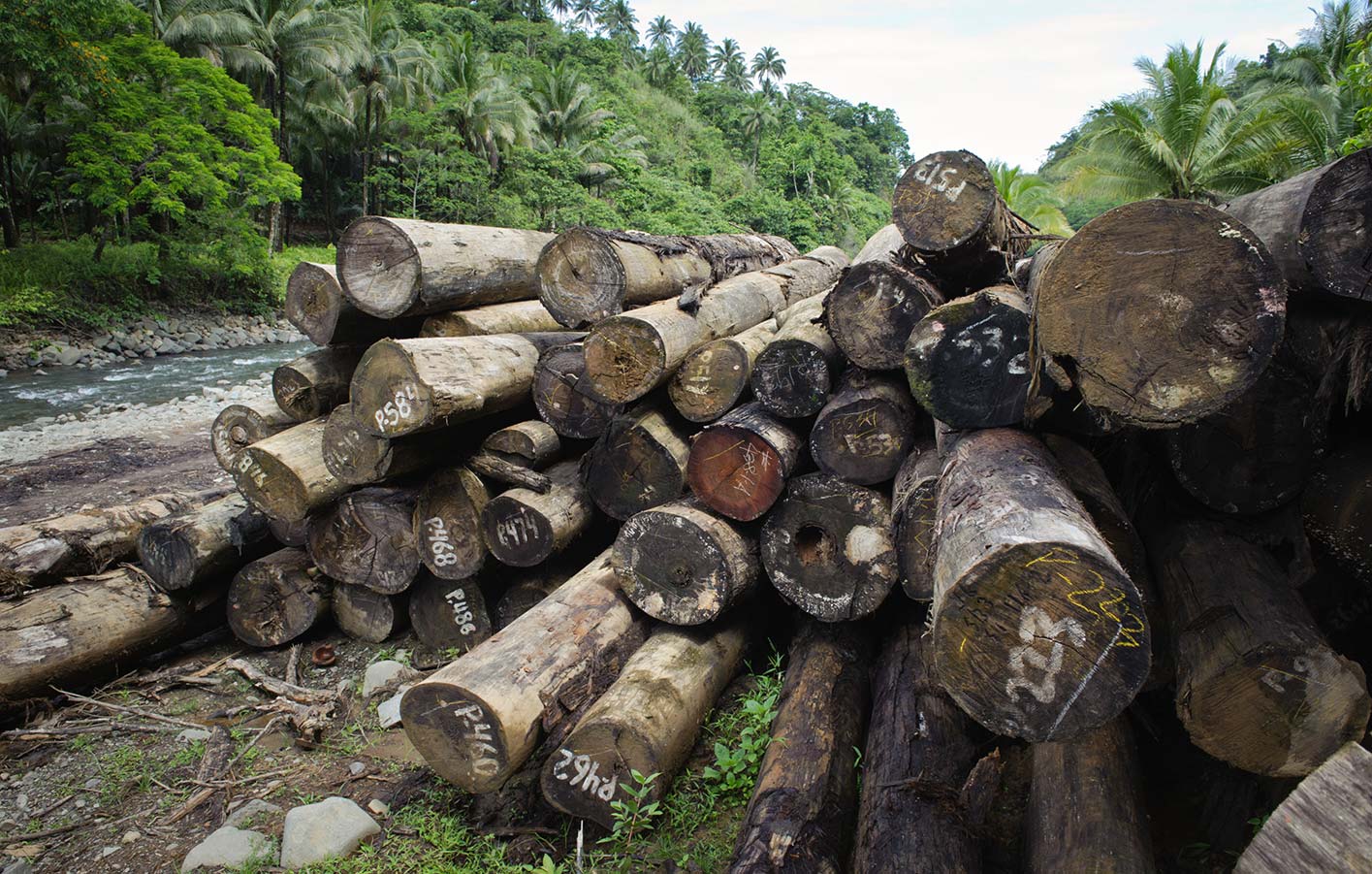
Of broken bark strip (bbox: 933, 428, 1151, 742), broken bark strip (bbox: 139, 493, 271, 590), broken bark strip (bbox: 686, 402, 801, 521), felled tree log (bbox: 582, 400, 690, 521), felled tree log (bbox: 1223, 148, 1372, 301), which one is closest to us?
broken bark strip (bbox: 933, 428, 1151, 742)

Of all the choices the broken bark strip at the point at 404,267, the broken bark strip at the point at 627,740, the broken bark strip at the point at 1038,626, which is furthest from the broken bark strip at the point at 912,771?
the broken bark strip at the point at 404,267

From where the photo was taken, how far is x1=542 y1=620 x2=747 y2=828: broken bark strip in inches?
124

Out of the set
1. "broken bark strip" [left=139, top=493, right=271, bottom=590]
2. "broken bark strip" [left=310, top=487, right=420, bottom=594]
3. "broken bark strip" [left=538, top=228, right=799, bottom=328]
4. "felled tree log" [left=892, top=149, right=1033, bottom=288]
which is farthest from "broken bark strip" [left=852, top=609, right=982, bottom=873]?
"broken bark strip" [left=139, top=493, right=271, bottom=590]

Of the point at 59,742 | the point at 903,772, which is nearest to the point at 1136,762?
the point at 903,772

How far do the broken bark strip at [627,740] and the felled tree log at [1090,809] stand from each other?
1.48 m

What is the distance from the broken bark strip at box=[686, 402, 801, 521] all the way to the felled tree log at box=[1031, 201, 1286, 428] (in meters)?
1.67

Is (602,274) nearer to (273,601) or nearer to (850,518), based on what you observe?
(850,518)

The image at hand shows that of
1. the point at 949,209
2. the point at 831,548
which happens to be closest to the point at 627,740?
the point at 831,548

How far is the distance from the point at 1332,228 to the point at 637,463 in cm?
325

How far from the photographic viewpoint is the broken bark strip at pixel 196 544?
4809 millimetres

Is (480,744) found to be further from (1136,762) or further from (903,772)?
(1136,762)

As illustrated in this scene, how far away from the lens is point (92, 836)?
132 inches

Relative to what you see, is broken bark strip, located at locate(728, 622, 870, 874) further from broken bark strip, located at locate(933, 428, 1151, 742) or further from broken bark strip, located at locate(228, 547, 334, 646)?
broken bark strip, located at locate(228, 547, 334, 646)

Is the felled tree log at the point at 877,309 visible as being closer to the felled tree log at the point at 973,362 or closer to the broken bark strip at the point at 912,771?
Answer: the felled tree log at the point at 973,362
